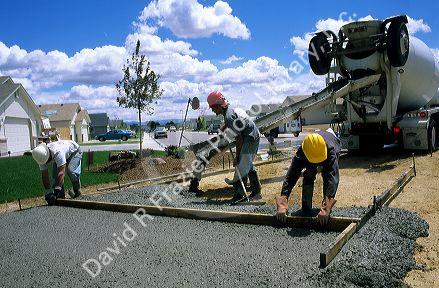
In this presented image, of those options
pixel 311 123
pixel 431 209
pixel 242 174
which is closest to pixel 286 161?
pixel 242 174

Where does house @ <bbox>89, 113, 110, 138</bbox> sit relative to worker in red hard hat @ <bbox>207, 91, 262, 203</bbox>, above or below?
above

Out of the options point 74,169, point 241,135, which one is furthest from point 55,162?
point 241,135

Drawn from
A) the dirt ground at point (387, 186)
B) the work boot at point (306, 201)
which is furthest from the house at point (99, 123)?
the work boot at point (306, 201)

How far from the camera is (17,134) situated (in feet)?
82.8

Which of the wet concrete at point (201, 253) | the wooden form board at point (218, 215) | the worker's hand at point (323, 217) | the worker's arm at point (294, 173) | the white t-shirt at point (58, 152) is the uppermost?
the white t-shirt at point (58, 152)

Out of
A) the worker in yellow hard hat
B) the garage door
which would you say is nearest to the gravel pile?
the worker in yellow hard hat

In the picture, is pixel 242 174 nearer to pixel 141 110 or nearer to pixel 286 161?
pixel 286 161

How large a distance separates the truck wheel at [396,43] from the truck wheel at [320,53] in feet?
4.81

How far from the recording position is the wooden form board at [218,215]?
14.9 feet

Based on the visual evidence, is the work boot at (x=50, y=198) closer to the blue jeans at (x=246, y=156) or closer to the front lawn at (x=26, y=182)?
the front lawn at (x=26, y=182)

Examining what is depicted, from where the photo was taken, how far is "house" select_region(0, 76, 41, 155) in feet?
77.3

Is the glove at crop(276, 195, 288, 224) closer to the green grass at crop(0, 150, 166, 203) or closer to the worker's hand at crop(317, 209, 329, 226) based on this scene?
the worker's hand at crop(317, 209, 329, 226)

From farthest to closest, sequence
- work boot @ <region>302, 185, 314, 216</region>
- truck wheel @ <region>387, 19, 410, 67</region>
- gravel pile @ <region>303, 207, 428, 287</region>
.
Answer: truck wheel @ <region>387, 19, 410, 67</region>, work boot @ <region>302, 185, 314, 216</region>, gravel pile @ <region>303, 207, 428, 287</region>

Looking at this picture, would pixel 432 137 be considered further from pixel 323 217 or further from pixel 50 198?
pixel 50 198
